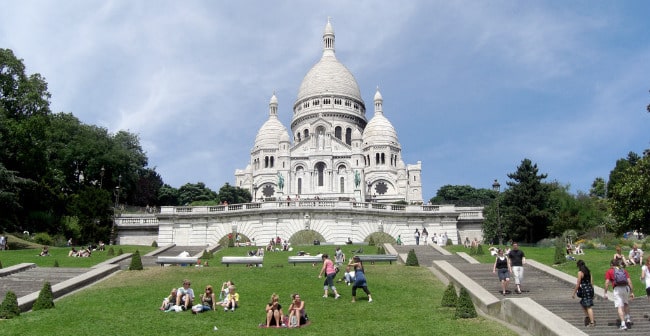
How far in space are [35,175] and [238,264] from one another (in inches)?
1103

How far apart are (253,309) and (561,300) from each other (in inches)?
332

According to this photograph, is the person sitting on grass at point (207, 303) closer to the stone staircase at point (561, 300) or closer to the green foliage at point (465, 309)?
the green foliage at point (465, 309)

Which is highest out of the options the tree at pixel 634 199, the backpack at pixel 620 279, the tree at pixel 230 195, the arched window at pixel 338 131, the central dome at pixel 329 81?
the central dome at pixel 329 81

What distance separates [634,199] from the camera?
36.9m

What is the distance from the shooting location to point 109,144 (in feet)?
219

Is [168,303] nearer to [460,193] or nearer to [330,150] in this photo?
[330,150]

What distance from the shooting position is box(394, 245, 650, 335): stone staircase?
14670 mm

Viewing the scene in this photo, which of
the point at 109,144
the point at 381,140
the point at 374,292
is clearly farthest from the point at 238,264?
the point at 381,140

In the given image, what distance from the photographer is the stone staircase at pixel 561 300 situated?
14670 mm

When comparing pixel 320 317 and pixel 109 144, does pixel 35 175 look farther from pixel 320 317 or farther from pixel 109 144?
pixel 320 317

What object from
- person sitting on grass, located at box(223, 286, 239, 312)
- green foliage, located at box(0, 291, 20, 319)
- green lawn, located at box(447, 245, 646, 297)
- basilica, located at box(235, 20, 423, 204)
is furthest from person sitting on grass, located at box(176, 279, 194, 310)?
basilica, located at box(235, 20, 423, 204)

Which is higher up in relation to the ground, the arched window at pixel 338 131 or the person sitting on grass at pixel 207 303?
the arched window at pixel 338 131

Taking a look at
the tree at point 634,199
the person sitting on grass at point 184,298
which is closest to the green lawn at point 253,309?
the person sitting on grass at point 184,298

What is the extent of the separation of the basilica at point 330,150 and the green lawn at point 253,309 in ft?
197
